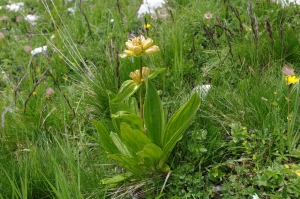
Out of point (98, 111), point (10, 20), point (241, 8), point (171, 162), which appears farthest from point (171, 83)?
point (10, 20)

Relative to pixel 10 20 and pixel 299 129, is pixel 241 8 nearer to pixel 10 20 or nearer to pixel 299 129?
pixel 299 129

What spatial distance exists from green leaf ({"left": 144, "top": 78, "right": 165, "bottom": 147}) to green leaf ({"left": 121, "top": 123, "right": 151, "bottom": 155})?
0.22 feet

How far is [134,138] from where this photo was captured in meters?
1.54

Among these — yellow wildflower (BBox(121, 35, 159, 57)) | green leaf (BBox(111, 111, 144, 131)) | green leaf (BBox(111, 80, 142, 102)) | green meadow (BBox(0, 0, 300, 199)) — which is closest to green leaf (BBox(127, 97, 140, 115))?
green meadow (BBox(0, 0, 300, 199))

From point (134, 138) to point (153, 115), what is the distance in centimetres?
14

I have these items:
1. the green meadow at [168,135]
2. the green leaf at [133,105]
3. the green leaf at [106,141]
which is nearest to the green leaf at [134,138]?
the green meadow at [168,135]

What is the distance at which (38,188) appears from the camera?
1688 millimetres

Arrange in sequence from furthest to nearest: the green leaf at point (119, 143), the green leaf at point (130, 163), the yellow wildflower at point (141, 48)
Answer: the green leaf at point (119, 143) < the green leaf at point (130, 163) < the yellow wildflower at point (141, 48)

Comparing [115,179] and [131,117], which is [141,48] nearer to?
[131,117]

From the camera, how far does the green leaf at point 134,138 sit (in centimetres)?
150

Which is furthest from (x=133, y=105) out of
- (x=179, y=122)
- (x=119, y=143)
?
(x=179, y=122)

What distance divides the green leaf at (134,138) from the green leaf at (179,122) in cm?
10

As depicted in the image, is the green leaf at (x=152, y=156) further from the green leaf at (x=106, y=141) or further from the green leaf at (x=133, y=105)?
the green leaf at (x=133, y=105)

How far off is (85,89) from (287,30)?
1.47 meters
